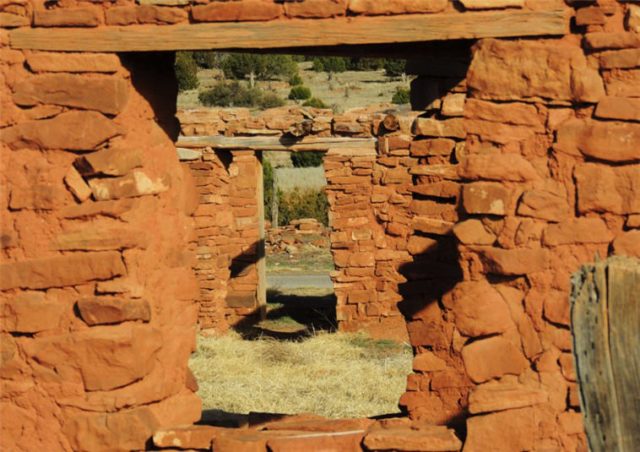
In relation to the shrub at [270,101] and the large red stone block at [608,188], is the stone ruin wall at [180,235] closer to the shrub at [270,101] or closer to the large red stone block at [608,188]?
the large red stone block at [608,188]

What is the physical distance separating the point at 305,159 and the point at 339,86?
5.83 meters

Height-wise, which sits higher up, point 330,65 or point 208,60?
point 208,60

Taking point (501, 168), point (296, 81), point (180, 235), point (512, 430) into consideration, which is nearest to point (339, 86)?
point (296, 81)

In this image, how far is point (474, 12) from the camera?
442 cm

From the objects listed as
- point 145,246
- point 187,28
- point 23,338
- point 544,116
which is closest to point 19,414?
point 23,338

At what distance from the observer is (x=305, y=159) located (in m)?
29.2

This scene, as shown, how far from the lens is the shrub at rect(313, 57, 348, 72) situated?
→ 3744cm

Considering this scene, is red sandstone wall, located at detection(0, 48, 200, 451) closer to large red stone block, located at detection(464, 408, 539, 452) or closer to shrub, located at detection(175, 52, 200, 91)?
large red stone block, located at detection(464, 408, 539, 452)

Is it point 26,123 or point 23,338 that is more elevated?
point 26,123

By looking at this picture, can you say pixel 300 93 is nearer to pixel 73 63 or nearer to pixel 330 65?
pixel 330 65

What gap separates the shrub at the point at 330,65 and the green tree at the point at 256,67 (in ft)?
5.62

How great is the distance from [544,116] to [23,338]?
2453 millimetres

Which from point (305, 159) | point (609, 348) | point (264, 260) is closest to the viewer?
point (609, 348)

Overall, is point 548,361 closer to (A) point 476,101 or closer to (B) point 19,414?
(A) point 476,101
